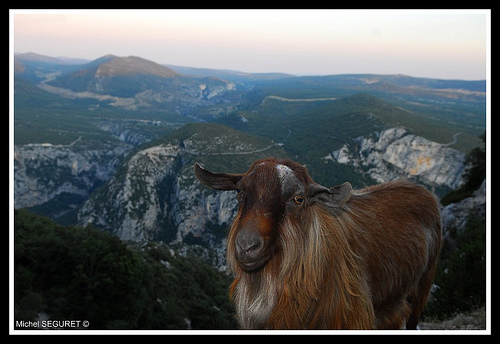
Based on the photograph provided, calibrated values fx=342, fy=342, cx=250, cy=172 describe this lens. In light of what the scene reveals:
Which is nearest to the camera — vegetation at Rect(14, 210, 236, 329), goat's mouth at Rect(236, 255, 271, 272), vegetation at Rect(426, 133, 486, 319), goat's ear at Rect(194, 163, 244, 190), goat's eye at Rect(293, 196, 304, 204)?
goat's mouth at Rect(236, 255, 271, 272)

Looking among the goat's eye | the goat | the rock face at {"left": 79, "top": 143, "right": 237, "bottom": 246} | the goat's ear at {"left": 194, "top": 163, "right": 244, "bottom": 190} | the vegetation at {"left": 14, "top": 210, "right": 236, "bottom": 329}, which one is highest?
the goat's ear at {"left": 194, "top": 163, "right": 244, "bottom": 190}

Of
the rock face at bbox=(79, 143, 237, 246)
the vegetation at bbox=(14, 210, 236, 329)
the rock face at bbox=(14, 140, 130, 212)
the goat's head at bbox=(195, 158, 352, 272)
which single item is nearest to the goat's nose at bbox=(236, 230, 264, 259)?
the goat's head at bbox=(195, 158, 352, 272)

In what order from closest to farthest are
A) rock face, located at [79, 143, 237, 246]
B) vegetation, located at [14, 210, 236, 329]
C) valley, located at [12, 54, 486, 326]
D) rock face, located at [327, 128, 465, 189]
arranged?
vegetation, located at [14, 210, 236, 329] < valley, located at [12, 54, 486, 326] < rock face, located at [79, 143, 237, 246] < rock face, located at [327, 128, 465, 189]

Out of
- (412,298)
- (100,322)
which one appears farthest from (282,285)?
(100,322)

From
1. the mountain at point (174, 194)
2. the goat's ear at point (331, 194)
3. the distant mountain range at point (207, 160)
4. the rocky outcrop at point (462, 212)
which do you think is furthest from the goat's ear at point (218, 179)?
the mountain at point (174, 194)

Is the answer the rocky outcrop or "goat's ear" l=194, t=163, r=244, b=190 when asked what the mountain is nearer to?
the rocky outcrop

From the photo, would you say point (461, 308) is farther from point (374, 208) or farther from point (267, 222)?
point (267, 222)

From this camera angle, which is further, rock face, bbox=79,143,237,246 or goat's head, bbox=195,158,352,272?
rock face, bbox=79,143,237,246

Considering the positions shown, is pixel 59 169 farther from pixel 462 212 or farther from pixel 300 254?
pixel 300 254
